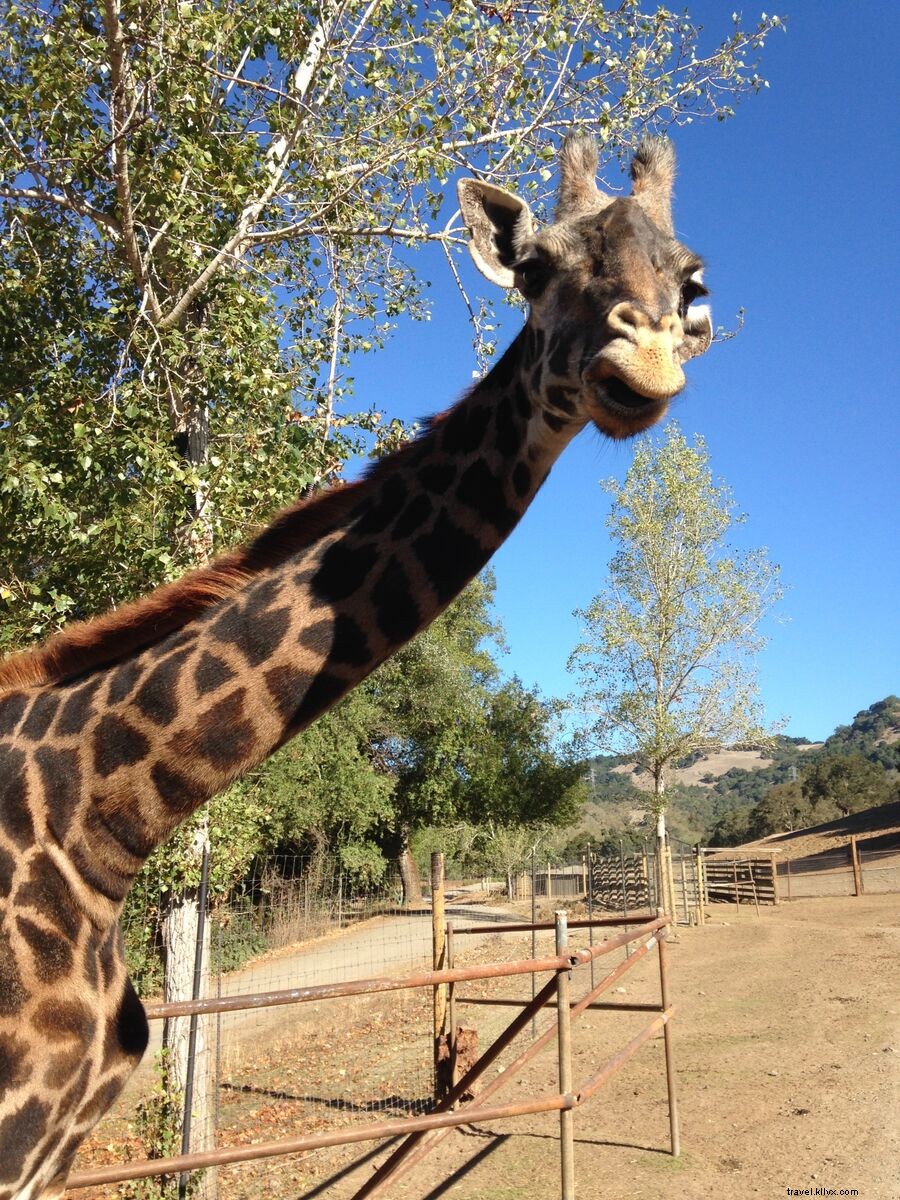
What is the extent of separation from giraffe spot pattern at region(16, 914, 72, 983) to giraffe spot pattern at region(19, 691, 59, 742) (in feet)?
1.78

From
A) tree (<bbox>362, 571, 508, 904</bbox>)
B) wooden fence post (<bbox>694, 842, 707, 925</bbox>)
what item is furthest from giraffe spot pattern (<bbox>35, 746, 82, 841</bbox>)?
wooden fence post (<bbox>694, 842, 707, 925</bbox>)

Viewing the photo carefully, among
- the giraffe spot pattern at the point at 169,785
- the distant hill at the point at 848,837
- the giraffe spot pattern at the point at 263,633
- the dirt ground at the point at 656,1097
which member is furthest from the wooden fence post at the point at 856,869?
the giraffe spot pattern at the point at 169,785

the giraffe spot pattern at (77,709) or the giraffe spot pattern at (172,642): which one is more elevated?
the giraffe spot pattern at (172,642)

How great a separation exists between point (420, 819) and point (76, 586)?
22982mm

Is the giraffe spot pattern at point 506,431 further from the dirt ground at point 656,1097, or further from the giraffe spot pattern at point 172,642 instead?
the dirt ground at point 656,1097

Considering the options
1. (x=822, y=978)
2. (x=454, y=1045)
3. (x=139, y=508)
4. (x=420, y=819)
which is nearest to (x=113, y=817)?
(x=139, y=508)

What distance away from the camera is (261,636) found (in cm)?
269

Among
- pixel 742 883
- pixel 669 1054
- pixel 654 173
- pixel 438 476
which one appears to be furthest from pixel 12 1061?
pixel 742 883

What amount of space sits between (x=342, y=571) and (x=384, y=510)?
0.26 m

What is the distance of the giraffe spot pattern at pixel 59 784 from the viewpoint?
2541 millimetres

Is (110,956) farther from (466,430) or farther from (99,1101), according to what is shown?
(466,430)

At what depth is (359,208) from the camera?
897 cm

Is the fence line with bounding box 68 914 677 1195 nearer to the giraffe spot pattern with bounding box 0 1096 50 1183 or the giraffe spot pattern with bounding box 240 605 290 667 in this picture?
the giraffe spot pattern with bounding box 0 1096 50 1183

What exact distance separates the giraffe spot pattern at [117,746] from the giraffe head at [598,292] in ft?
5.14
